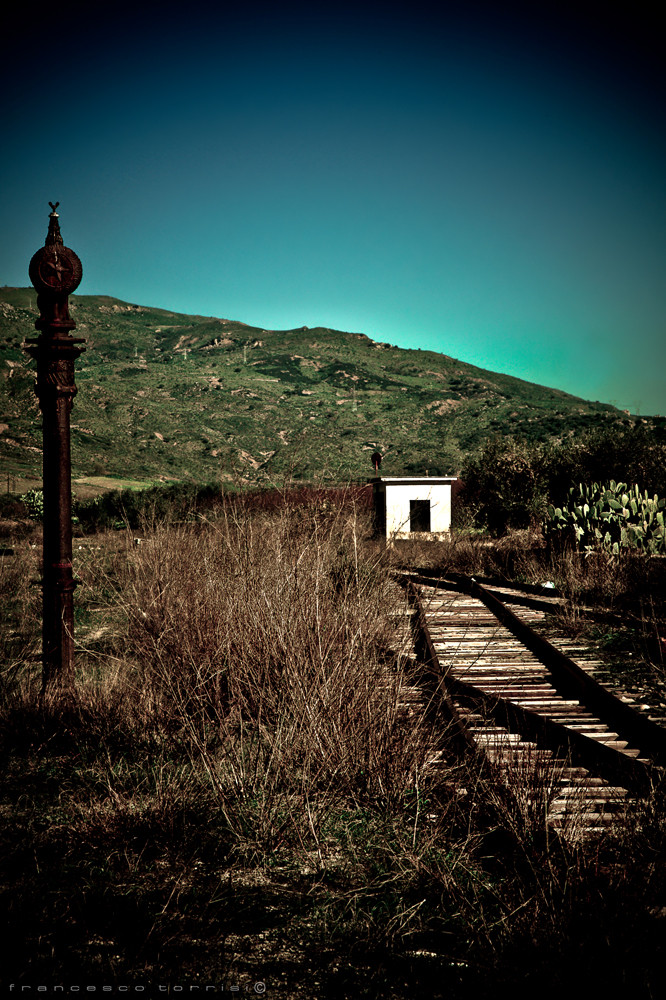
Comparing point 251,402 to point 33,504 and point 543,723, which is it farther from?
point 543,723

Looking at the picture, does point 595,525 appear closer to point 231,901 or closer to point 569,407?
point 231,901

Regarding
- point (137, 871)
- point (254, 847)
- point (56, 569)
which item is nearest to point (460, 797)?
point (254, 847)

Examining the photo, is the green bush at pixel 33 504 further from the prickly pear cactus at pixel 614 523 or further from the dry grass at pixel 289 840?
the dry grass at pixel 289 840

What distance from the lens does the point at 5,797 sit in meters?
3.35

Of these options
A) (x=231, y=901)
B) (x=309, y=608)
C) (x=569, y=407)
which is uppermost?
(x=569, y=407)

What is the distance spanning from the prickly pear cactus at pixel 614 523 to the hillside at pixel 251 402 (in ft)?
25.4

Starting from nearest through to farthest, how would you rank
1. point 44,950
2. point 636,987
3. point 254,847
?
point 636,987
point 44,950
point 254,847

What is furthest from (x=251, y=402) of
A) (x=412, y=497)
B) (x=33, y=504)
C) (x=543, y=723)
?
(x=543, y=723)

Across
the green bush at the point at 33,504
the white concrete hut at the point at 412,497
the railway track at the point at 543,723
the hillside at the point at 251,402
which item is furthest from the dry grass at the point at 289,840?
the white concrete hut at the point at 412,497

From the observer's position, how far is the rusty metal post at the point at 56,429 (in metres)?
4.60

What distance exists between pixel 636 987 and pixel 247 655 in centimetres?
271

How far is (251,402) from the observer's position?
92.6 metres

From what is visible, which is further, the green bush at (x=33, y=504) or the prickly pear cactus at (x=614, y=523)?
the green bush at (x=33, y=504)

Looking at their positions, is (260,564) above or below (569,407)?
below
